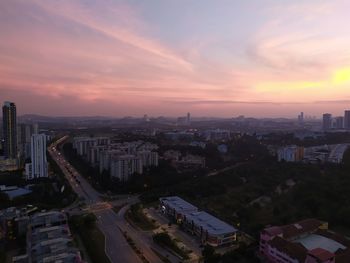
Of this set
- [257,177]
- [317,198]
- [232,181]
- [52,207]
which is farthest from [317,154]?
[52,207]

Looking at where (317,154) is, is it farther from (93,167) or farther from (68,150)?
(68,150)

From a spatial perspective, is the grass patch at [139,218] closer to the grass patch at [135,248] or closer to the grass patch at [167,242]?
the grass patch at [135,248]

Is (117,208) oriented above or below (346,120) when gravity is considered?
below

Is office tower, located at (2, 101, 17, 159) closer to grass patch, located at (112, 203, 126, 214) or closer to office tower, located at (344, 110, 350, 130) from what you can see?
grass patch, located at (112, 203, 126, 214)

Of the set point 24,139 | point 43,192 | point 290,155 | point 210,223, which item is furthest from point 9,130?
point 290,155

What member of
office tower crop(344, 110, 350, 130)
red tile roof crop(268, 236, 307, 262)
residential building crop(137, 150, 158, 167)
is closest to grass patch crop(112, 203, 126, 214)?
residential building crop(137, 150, 158, 167)

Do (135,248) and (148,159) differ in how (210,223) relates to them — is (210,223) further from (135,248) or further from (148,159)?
(148,159)
